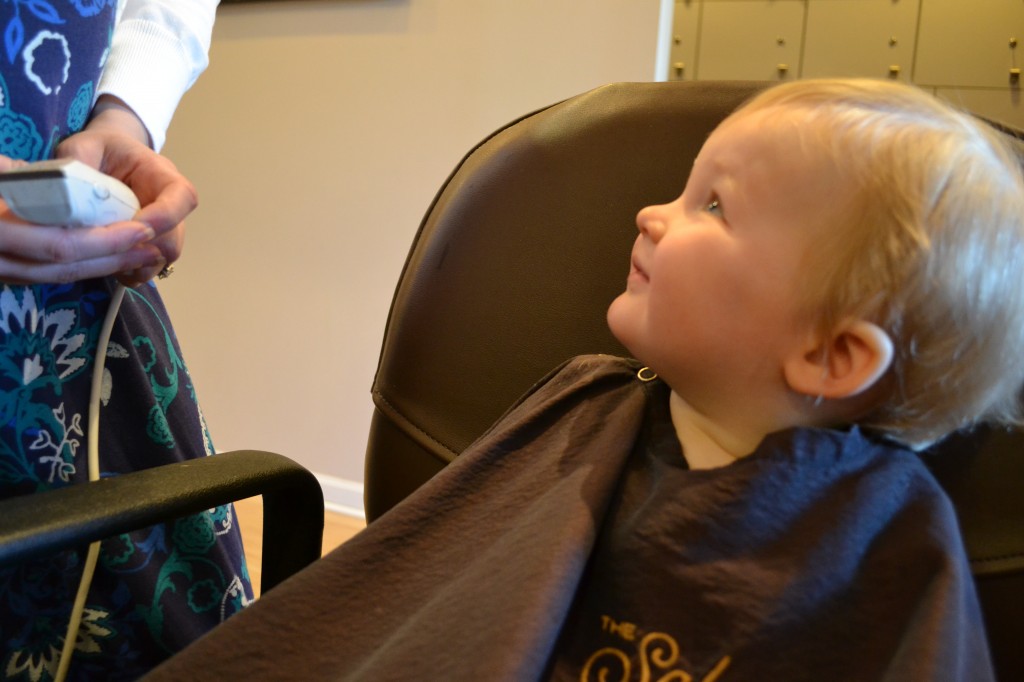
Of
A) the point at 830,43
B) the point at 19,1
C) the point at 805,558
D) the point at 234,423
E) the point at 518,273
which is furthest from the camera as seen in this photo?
the point at 234,423

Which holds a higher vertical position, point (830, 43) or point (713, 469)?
point (830, 43)

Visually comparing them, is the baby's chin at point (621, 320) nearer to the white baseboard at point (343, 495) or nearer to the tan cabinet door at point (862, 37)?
the tan cabinet door at point (862, 37)

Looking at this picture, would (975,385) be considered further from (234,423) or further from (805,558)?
(234,423)

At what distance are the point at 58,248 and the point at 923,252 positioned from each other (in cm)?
54

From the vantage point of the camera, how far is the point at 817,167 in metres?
0.50

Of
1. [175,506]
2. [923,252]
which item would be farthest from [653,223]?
[175,506]

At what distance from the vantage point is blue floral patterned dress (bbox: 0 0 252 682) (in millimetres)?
583

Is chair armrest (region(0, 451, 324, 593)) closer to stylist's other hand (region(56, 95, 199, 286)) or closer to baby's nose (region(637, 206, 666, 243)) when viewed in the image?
stylist's other hand (region(56, 95, 199, 286))

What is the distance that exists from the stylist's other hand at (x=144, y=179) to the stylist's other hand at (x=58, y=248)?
0.10 feet

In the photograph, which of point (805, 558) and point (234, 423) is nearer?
point (805, 558)

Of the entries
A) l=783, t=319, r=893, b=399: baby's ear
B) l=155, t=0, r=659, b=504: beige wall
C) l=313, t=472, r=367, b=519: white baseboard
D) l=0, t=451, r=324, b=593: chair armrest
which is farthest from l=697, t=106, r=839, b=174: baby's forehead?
l=313, t=472, r=367, b=519: white baseboard

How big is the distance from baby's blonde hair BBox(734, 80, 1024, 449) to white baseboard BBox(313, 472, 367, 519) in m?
1.62

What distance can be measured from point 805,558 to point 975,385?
166mm

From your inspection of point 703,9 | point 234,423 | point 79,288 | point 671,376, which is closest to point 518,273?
point 671,376
